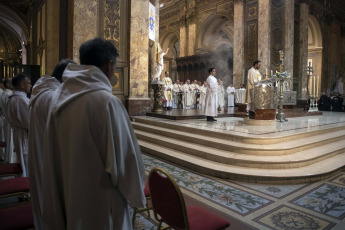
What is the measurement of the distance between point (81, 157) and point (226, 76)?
706 inches

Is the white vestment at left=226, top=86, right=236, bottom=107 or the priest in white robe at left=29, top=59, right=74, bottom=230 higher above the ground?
the white vestment at left=226, top=86, right=236, bottom=107

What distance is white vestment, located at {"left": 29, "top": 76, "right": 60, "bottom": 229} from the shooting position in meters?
1.93

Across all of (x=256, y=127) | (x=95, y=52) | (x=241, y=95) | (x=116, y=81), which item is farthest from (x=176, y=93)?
(x=95, y=52)

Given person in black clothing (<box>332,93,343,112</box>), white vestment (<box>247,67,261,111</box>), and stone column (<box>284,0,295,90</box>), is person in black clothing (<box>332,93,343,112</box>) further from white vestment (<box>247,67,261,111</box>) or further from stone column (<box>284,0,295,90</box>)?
white vestment (<box>247,67,261,111</box>)

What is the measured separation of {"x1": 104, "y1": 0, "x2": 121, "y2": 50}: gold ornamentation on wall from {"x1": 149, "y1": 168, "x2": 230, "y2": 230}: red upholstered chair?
7.78 m

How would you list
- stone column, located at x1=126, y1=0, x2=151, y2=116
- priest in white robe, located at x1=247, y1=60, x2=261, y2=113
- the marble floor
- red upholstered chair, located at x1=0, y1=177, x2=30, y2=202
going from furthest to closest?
stone column, located at x1=126, y1=0, x2=151, y2=116
priest in white robe, located at x1=247, y1=60, x2=261, y2=113
the marble floor
red upholstered chair, located at x1=0, y1=177, x2=30, y2=202

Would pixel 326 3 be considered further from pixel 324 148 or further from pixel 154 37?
pixel 324 148

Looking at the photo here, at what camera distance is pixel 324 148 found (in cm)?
539

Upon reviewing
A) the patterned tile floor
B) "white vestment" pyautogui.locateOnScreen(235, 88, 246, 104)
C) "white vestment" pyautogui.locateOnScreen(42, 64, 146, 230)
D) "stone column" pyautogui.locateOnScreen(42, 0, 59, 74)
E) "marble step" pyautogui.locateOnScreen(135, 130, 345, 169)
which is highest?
"stone column" pyautogui.locateOnScreen(42, 0, 59, 74)

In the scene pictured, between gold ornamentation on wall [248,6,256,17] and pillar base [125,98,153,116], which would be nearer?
pillar base [125,98,153,116]

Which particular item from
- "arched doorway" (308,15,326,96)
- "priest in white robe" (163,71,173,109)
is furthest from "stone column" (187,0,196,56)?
"arched doorway" (308,15,326,96)

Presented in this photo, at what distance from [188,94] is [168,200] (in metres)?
12.9

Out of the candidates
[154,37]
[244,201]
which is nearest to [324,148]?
[244,201]

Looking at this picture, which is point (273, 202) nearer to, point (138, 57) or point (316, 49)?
point (138, 57)
